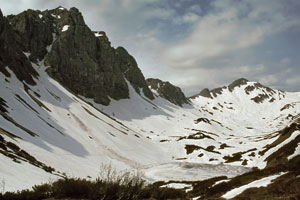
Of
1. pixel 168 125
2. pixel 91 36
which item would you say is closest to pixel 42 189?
pixel 168 125

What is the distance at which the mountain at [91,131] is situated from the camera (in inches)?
934

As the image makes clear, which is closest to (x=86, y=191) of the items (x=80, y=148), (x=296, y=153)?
(x=296, y=153)

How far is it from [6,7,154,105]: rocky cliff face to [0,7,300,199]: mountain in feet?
2.10

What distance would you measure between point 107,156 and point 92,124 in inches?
851

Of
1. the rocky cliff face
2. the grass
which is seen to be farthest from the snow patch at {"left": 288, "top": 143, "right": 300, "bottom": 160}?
the rocky cliff face

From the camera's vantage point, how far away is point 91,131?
65438 mm

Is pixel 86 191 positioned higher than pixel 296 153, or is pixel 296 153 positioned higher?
pixel 296 153

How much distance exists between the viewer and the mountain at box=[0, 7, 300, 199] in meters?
23.7

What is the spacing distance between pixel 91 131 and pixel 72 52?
88.5 metres

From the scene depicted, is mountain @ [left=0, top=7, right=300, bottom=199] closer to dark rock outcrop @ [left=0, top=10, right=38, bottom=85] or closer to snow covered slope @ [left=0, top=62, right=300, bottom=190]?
snow covered slope @ [left=0, top=62, right=300, bottom=190]

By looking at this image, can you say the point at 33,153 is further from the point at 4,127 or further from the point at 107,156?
the point at 107,156

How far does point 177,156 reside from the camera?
72062mm

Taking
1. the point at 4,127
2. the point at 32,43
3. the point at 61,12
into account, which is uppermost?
the point at 61,12

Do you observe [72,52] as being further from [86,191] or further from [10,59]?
[86,191]
